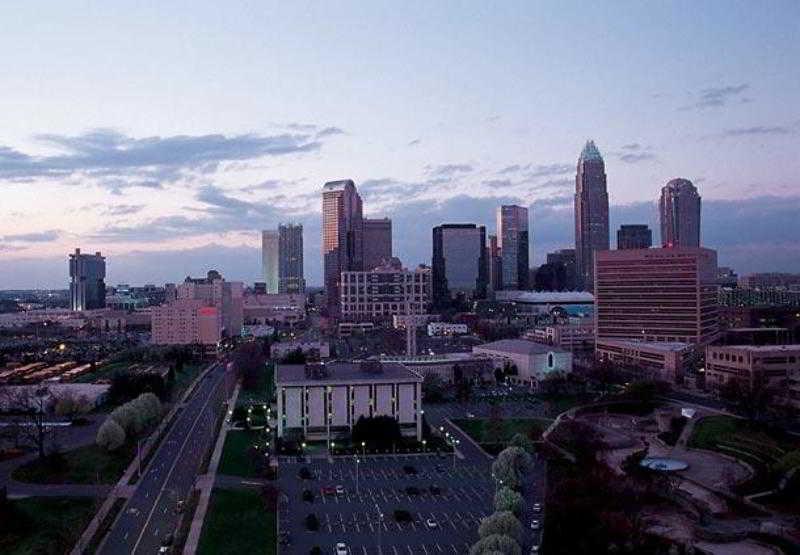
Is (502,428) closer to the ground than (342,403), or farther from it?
closer to the ground

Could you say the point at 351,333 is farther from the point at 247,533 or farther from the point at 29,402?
the point at 247,533

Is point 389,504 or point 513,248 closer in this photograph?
point 389,504

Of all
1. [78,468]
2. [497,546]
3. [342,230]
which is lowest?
[78,468]

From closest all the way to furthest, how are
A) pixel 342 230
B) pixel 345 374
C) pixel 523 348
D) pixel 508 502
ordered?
pixel 508 502 < pixel 345 374 < pixel 523 348 < pixel 342 230

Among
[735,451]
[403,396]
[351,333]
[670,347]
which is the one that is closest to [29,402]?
[403,396]

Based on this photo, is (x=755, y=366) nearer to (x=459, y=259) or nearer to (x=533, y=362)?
(x=533, y=362)

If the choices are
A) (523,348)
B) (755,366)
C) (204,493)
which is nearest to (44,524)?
(204,493)

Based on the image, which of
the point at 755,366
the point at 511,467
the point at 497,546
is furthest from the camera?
the point at 755,366

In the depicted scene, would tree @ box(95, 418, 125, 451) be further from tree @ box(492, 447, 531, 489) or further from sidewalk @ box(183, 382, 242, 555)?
tree @ box(492, 447, 531, 489)

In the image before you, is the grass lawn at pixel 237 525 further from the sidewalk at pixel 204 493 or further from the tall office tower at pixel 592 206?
the tall office tower at pixel 592 206
